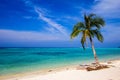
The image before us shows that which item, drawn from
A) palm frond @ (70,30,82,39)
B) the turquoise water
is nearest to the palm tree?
palm frond @ (70,30,82,39)

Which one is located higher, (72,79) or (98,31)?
(98,31)

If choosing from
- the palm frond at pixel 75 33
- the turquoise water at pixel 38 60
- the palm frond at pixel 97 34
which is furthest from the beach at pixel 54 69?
the palm frond at pixel 75 33

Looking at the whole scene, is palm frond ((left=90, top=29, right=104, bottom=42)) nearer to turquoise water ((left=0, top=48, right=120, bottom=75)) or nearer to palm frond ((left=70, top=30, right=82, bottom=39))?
palm frond ((left=70, top=30, right=82, bottom=39))

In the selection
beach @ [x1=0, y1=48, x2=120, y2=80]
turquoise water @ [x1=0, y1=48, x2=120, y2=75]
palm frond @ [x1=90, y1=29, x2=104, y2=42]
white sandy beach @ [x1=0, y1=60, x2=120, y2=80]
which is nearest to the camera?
white sandy beach @ [x1=0, y1=60, x2=120, y2=80]

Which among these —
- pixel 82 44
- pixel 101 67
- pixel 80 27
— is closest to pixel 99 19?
→ pixel 80 27

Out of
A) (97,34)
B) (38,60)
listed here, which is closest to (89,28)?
(97,34)

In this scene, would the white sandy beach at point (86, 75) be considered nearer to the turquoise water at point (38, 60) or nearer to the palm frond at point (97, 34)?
the palm frond at point (97, 34)

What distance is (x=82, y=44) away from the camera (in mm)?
→ 18297

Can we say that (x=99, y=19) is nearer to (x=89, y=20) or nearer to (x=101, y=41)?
(x=89, y=20)

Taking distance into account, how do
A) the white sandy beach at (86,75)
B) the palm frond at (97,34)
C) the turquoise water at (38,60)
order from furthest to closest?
the turquoise water at (38,60) → the palm frond at (97,34) → the white sandy beach at (86,75)

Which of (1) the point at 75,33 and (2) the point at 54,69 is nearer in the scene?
(1) the point at 75,33

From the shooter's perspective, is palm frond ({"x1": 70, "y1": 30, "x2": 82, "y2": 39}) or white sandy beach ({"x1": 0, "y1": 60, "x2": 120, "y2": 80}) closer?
white sandy beach ({"x1": 0, "y1": 60, "x2": 120, "y2": 80})

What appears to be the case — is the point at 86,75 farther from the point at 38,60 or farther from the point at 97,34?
the point at 38,60

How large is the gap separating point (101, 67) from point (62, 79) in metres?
5.42
